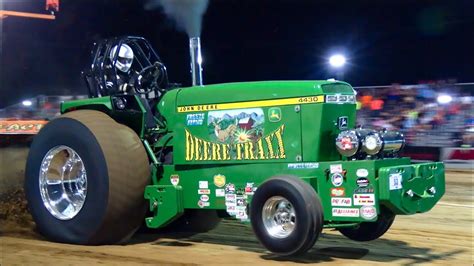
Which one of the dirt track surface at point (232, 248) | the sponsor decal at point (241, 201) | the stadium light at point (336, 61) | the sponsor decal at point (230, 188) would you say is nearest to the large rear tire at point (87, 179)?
the dirt track surface at point (232, 248)

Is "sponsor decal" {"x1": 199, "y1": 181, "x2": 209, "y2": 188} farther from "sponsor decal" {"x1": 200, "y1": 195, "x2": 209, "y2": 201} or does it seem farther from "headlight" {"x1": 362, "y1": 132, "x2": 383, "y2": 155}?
"headlight" {"x1": 362, "y1": 132, "x2": 383, "y2": 155}

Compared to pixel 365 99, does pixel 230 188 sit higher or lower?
lower

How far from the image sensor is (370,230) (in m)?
5.82

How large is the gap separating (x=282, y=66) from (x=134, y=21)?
763 cm

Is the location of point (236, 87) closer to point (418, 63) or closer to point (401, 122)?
point (401, 122)

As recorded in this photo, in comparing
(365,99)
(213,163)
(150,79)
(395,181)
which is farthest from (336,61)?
(395,181)

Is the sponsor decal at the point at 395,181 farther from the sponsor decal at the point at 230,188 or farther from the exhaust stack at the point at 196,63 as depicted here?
the exhaust stack at the point at 196,63

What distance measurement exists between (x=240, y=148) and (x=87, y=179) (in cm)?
142

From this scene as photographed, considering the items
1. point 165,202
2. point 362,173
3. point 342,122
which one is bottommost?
point 165,202

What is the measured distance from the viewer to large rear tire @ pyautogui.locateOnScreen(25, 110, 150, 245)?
5.71 meters

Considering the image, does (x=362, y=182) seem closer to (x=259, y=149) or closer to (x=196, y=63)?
(x=259, y=149)

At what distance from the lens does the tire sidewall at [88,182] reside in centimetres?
572

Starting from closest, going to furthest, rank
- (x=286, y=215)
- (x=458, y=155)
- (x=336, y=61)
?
(x=286, y=215), (x=458, y=155), (x=336, y=61)

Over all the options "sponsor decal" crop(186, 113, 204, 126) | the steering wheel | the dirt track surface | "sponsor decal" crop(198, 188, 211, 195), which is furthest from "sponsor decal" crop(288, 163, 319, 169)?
the steering wheel
